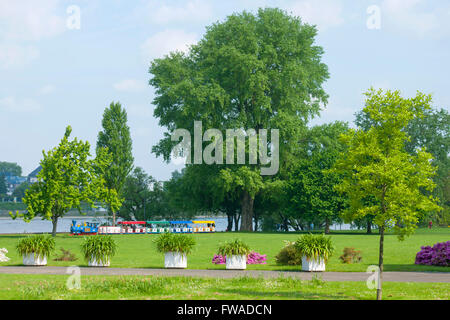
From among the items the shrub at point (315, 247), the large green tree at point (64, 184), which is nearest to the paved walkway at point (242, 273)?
the shrub at point (315, 247)

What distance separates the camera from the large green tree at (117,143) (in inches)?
2694

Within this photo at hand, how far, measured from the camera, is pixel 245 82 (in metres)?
63.2

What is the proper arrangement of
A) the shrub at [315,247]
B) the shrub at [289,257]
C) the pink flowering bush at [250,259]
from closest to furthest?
the shrub at [315,247]
the shrub at [289,257]
the pink flowering bush at [250,259]

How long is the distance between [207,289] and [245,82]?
4705 centimetres

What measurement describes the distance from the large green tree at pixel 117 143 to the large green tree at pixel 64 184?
32.3 ft

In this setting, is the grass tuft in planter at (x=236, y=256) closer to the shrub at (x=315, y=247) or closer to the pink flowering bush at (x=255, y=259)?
the shrub at (x=315, y=247)

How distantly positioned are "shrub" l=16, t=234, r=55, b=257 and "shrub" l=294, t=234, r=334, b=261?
440 inches

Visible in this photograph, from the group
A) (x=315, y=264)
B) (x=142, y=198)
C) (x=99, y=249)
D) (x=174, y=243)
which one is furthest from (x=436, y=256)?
(x=142, y=198)

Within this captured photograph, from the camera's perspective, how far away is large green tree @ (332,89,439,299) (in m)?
16.4

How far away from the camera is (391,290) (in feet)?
58.5

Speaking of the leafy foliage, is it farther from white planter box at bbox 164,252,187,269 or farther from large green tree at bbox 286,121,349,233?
large green tree at bbox 286,121,349,233

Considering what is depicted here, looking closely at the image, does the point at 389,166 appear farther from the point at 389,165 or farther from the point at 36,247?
the point at 36,247

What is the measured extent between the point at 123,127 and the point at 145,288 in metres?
54.3
